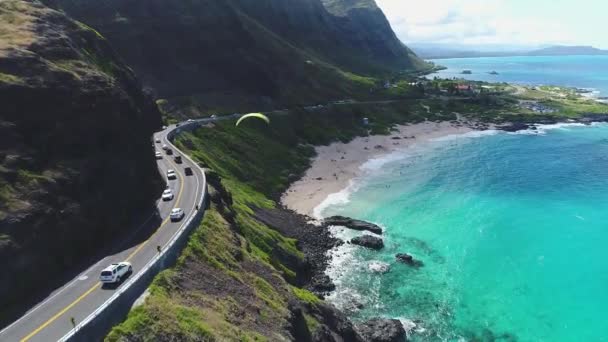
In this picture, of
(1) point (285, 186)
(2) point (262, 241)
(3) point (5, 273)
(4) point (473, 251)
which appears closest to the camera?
(3) point (5, 273)

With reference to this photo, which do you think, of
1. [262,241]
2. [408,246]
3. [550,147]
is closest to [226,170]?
[262,241]

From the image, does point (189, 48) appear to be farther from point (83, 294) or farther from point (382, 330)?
point (83, 294)

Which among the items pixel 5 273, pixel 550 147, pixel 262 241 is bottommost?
pixel 550 147

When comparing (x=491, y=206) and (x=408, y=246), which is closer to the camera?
(x=408, y=246)

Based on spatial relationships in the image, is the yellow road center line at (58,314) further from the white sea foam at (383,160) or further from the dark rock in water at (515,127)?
the dark rock in water at (515,127)

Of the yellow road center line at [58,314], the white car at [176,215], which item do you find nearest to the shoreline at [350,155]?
the white car at [176,215]

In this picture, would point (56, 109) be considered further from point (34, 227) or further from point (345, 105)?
point (345, 105)

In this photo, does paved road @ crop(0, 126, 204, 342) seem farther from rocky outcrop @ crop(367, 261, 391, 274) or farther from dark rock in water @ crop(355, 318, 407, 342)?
rocky outcrop @ crop(367, 261, 391, 274)
